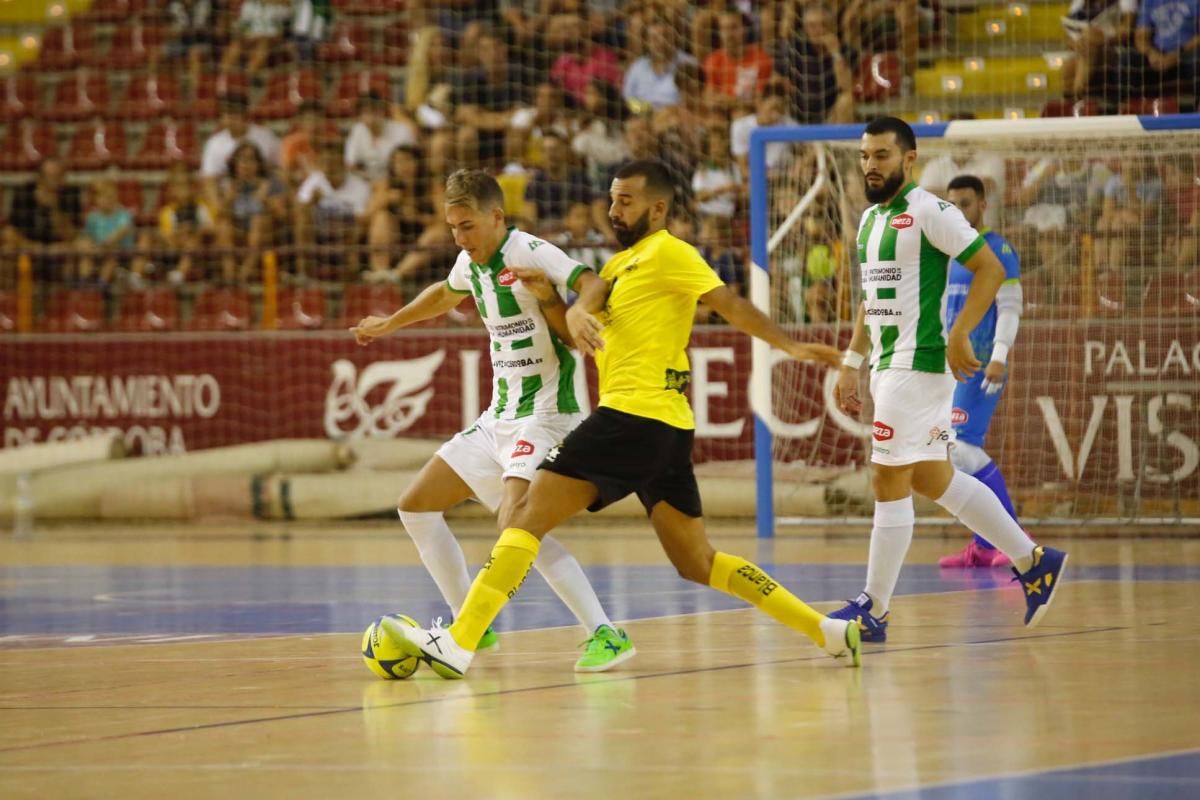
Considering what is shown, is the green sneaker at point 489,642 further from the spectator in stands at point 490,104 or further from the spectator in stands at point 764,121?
the spectator in stands at point 490,104

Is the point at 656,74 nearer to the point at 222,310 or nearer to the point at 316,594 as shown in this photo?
the point at 222,310

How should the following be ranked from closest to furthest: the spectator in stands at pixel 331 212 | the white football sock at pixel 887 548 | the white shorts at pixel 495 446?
the white shorts at pixel 495 446, the white football sock at pixel 887 548, the spectator in stands at pixel 331 212

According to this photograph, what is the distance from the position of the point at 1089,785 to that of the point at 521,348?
3430 millimetres

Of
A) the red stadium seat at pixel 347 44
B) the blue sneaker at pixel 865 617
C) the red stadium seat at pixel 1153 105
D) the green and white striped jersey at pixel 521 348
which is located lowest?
the blue sneaker at pixel 865 617

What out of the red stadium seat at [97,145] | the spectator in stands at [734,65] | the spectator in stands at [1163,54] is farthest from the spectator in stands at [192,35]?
the spectator in stands at [1163,54]

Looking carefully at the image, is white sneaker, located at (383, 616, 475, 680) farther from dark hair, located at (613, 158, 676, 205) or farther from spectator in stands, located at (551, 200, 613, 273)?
spectator in stands, located at (551, 200, 613, 273)

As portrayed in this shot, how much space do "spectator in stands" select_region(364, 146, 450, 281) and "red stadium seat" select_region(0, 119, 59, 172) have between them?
14.5ft

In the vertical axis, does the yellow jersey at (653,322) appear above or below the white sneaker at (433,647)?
above

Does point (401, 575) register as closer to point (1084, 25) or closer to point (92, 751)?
point (92, 751)

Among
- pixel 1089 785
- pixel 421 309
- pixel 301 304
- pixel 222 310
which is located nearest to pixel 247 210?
pixel 222 310

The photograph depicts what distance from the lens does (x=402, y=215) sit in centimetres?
1756

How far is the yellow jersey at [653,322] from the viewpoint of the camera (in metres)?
6.70

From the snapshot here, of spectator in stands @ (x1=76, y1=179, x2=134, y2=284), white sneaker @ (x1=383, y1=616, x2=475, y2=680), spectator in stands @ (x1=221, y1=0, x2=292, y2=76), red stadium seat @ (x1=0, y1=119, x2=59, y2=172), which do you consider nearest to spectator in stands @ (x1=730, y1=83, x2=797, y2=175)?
spectator in stands @ (x1=221, y1=0, x2=292, y2=76)

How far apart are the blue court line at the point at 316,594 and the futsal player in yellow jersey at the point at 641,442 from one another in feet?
6.20
